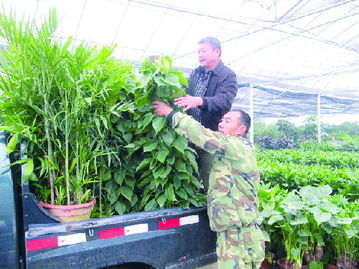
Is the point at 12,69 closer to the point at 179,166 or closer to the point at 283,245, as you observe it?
the point at 179,166

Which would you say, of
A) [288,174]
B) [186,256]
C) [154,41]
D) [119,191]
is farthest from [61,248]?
[154,41]

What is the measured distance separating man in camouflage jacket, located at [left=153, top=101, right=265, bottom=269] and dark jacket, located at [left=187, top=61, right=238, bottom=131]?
27 centimetres

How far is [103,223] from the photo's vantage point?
2055mm

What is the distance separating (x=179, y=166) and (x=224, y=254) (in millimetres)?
725

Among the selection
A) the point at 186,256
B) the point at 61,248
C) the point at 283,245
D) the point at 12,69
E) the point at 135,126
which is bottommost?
the point at 283,245

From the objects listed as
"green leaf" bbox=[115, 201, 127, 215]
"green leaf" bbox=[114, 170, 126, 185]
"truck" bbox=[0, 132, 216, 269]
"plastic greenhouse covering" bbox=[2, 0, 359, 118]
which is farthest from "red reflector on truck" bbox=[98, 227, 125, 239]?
"plastic greenhouse covering" bbox=[2, 0, 359, 118]

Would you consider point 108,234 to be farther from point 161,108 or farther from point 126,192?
Result: point 161,108

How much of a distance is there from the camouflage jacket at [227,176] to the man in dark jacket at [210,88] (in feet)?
0.93

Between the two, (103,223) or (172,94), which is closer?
(103,223)

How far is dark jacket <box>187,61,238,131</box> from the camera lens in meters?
2.91

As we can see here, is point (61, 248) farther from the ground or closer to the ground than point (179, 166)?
closer to the ground

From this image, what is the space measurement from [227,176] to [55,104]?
1.37 metres

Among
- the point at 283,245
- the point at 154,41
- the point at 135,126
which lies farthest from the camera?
the point at 154,41

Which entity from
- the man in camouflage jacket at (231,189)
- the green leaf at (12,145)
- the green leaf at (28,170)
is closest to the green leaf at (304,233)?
the man in camouflage jacket at (231,189)
